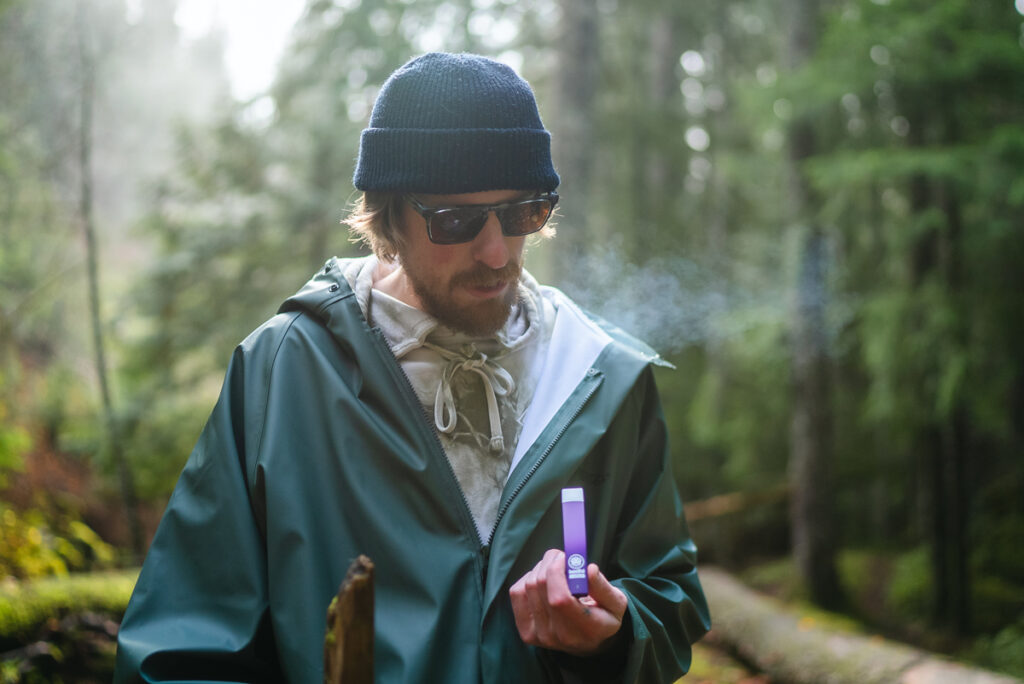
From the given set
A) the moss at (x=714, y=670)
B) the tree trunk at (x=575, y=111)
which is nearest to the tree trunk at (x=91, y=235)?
the tree trunk at (x=575, y=111)

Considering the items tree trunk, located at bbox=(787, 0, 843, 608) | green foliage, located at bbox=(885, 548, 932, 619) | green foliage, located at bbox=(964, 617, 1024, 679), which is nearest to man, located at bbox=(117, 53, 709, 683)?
green foliage, located at bbox=(964, 617, 1024, 679)

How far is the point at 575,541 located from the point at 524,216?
2.85 ft

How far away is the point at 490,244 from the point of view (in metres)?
1.87

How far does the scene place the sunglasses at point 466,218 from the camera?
183 cm

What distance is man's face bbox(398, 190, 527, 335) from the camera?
6.14 feet

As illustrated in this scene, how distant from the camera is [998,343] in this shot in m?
7.12

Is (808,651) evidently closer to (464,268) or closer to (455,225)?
(464,268)

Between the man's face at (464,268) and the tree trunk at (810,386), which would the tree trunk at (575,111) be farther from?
the man's face at (464,268)

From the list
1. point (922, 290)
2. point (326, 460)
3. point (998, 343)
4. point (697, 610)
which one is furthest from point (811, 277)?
point (326, 460)

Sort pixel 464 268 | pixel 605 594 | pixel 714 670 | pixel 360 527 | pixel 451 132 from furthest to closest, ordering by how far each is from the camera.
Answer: pixel 714 670 → pixel 464 268 → pixel 451 132 → pixel 360 527 → pixel 605 594

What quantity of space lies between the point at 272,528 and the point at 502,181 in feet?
3.23

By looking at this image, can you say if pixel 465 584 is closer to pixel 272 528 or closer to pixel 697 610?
pixel 272 528

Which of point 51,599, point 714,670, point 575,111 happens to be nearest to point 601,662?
point 51,599

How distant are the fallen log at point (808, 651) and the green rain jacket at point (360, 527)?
4.23 m
